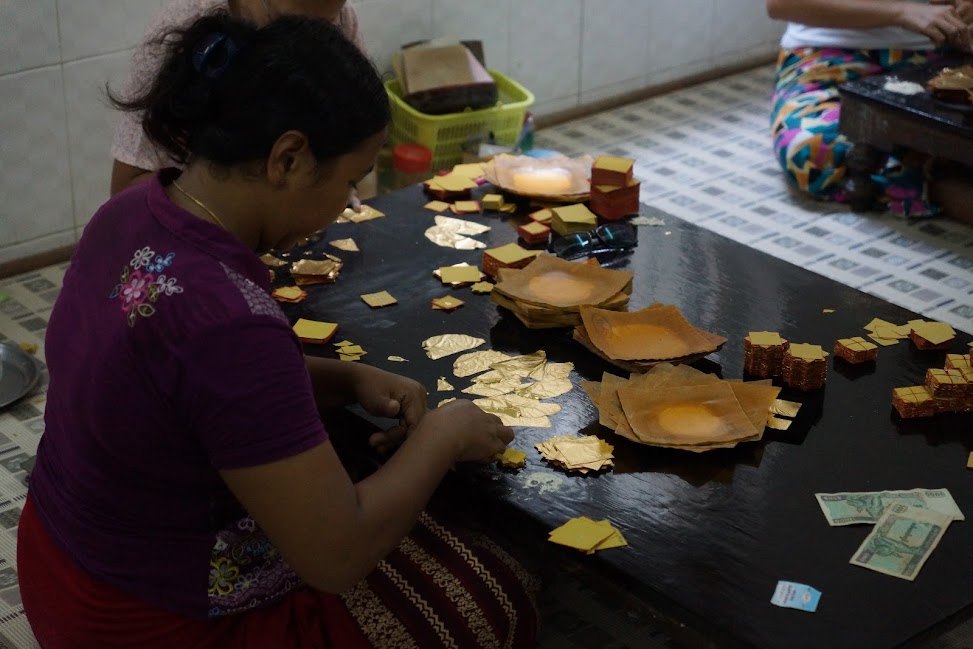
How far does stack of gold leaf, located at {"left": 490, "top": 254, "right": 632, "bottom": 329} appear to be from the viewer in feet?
6.42

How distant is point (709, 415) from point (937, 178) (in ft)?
7.50

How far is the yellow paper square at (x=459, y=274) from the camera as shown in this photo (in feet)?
6.94

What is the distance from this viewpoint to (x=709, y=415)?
1.69 m

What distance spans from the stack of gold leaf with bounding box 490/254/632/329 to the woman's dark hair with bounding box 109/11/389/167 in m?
0.64

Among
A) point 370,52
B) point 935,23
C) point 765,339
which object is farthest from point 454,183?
point 935,23

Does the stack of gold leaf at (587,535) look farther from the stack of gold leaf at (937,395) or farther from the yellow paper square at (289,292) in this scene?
the yellow paper square at (289,292)

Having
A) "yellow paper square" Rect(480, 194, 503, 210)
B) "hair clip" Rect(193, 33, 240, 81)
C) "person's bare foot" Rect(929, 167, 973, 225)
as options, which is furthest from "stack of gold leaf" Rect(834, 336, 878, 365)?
"person's bare foot" Rect(929, 167, 973, 225)

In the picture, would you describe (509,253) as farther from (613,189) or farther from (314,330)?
(314,330)

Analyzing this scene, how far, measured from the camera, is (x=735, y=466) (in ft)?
5.30

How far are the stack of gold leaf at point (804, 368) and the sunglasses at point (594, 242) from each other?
0.52 m

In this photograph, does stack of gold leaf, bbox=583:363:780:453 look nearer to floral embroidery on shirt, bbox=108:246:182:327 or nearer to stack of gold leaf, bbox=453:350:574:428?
stack of gold leaf, bbox=453:350:574:428

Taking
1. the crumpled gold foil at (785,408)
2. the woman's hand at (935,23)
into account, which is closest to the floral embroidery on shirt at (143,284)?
the crumpled gold foil at (785,408)

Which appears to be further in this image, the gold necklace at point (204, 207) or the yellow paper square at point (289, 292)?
the yellow paper square at point (289, 292)

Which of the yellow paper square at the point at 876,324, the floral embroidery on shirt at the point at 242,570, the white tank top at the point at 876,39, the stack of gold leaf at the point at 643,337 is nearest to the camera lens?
the floral embroidery on shirt at the point at 242,570
